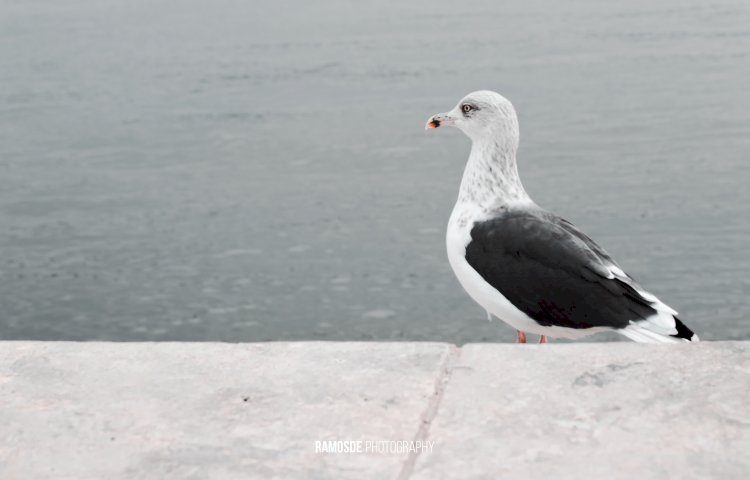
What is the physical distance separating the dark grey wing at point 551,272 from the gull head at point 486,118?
29.8 inches

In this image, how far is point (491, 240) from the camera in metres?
8.18

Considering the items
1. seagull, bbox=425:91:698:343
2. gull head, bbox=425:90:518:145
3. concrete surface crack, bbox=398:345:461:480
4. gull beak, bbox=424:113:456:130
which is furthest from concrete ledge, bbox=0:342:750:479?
gull beak, bbox=424:113:456:130

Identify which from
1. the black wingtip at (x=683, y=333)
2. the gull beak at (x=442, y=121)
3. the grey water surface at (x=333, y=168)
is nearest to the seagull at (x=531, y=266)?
the black wingtip at (x=683, y=333)

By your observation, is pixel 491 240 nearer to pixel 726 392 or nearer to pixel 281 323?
pixel 726 392

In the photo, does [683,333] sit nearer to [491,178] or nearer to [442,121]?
[491,178]

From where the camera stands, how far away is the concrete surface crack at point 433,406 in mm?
3763

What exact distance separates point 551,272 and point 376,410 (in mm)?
4040

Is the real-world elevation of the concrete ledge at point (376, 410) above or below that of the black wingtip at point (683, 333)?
above

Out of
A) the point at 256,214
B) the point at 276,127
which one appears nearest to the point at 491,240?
the point at 256,214

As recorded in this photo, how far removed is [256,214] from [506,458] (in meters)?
17.0

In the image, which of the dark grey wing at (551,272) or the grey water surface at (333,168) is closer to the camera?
the dark grey wing at (551,272)

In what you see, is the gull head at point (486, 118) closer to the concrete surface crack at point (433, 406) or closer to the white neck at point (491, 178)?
the white neck at point (491, 178)

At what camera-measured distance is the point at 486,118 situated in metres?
9.01

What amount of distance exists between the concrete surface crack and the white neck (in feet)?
13.1
